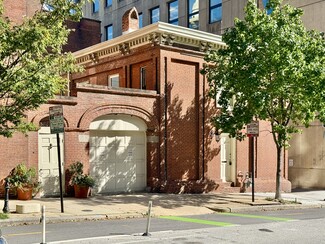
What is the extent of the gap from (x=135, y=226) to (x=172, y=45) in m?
11.1

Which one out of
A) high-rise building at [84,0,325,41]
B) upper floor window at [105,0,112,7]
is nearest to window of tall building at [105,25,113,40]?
high-rise building at [84,0,325,41]

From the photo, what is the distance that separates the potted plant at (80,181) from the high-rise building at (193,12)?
657 inches

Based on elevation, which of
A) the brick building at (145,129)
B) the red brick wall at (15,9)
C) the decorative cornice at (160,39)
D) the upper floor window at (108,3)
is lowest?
the brick building at (145,129)

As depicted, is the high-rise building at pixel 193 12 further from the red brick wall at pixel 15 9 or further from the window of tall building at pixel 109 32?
the red brick wall at pixel 15 9

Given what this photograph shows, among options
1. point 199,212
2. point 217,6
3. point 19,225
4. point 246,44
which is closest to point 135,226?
point 19,225

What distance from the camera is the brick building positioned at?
57.6 feet

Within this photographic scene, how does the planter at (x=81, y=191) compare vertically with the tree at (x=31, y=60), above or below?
below

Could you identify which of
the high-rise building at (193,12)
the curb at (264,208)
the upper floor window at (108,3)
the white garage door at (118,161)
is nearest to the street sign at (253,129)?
the curb at (264,208)

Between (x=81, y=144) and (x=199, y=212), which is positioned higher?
(x=81, y=144)

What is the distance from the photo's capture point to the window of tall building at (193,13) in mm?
34969

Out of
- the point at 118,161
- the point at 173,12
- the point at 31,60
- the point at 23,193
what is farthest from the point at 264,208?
the point at 173,12

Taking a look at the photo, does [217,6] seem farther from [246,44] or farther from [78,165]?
[78,165]

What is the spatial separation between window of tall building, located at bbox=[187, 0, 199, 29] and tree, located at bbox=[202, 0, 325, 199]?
1629 cm

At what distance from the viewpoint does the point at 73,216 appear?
12867mm
